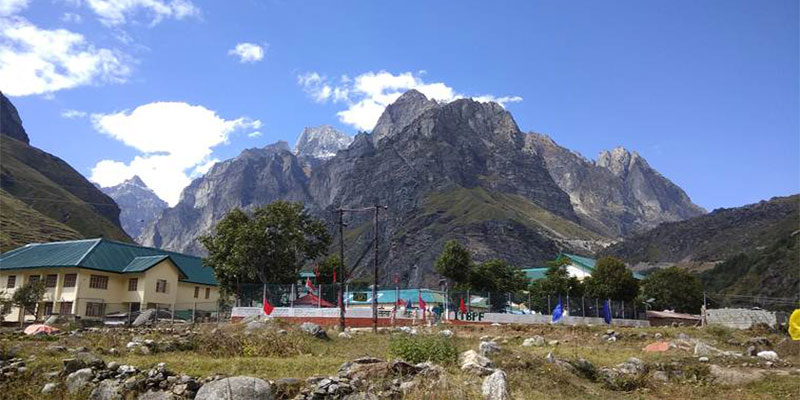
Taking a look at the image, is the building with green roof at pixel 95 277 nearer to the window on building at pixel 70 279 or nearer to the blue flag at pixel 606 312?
the window on building at pixel 70 279

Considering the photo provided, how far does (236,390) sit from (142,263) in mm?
48485

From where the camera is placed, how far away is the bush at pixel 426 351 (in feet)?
49.4

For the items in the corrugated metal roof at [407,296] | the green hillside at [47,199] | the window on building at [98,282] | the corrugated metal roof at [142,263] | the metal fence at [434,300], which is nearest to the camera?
the metal fence at [434,300]

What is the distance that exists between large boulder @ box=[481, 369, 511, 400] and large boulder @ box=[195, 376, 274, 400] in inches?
170

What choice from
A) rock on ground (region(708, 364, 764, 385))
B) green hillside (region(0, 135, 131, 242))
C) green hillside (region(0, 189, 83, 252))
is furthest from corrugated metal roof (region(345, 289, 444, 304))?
green hillside (region(0, 135, 131, 242))

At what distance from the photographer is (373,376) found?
12.6 m

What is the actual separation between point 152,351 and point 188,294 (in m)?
45.5

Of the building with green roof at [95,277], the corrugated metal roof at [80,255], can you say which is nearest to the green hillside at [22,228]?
the corrugated metal roof at [80,255]

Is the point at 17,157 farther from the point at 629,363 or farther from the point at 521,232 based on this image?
the point at 629,363

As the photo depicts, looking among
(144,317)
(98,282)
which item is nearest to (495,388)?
(144,317)

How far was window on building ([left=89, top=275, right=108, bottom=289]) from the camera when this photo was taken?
50953 mm

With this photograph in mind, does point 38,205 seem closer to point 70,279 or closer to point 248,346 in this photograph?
point 70,279

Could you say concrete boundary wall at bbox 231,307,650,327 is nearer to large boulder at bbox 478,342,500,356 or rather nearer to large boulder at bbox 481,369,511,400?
large boulder at bbox 478,342,500,356

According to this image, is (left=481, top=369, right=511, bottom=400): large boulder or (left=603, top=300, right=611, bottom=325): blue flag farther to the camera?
(left=603, top=300, right=611, bottom=325): blue flag
